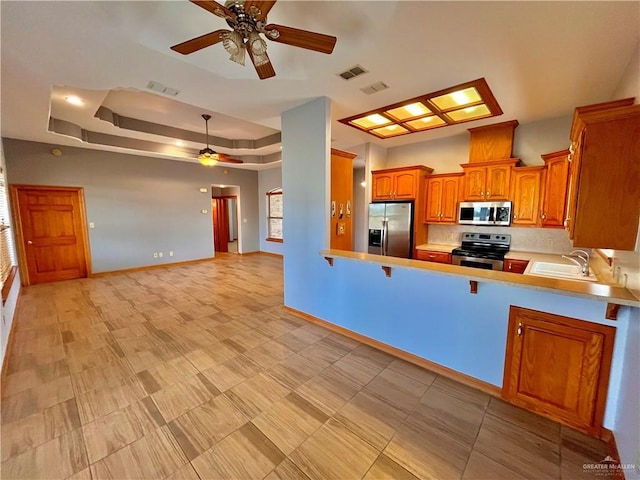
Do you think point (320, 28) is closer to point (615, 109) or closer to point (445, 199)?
point (615, 109)

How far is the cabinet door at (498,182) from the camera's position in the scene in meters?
4.01

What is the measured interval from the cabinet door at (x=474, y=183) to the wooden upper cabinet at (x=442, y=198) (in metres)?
0.15

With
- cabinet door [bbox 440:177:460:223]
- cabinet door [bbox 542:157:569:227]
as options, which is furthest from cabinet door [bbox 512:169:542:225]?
cabinet door [bbox 440:177:460:223]

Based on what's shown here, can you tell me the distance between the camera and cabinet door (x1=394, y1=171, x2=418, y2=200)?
15.5ft

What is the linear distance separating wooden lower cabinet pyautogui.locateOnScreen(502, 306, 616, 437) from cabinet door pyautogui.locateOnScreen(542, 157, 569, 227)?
236 centimetres

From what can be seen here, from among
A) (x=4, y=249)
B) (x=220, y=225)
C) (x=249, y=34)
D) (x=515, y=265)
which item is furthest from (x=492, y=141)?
(x=220, y=225)

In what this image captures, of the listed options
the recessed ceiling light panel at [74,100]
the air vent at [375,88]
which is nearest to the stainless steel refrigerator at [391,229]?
the air vent at [375,88]

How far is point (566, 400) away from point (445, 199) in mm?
3357

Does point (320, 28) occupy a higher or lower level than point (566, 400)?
higher

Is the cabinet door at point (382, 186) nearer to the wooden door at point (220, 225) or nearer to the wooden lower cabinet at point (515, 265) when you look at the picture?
the wooden lower cabinet at point (515, 265)

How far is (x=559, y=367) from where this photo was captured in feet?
6.28

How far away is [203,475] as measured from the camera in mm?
1536

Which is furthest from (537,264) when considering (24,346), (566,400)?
(24,346)

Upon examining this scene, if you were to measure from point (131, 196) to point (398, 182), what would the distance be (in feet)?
20.3
